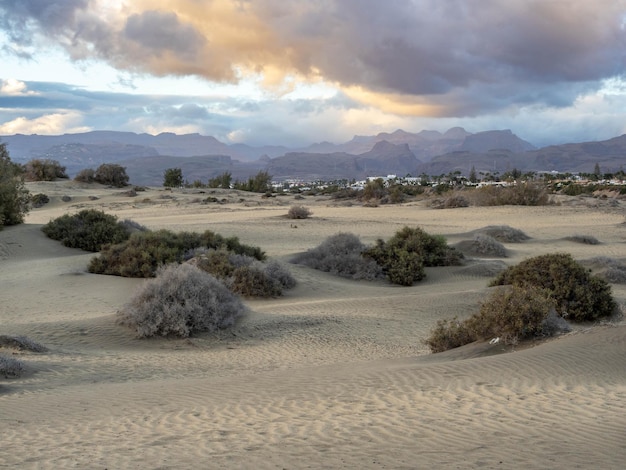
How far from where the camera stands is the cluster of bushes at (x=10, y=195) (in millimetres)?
25344

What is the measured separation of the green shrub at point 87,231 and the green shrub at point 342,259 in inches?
268

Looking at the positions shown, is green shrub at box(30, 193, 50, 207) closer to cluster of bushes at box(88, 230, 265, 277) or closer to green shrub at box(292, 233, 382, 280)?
cluster of bushes at box(88, 230, 265, 277)

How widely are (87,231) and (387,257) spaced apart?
10.8 metres

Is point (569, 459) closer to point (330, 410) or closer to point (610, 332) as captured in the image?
point (330, 410)

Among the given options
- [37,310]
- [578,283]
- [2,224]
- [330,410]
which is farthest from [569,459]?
[2,224]

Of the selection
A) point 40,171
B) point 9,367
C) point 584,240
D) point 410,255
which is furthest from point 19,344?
point 40,171

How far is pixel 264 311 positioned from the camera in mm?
15195

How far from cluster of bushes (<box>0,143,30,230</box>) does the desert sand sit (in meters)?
8.21

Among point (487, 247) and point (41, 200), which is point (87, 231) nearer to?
point (487, 247)

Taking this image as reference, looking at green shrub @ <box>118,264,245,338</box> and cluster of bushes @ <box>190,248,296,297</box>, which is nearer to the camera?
green shrub @ <box>118,264,245,338</box>

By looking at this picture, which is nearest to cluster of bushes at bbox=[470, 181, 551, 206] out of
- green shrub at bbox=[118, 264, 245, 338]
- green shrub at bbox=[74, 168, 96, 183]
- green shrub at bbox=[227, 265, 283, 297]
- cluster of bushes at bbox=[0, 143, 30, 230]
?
cluster of bushes at bbox=[0, 143, 30, 230]

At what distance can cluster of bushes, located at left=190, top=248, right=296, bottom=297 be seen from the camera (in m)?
17.1

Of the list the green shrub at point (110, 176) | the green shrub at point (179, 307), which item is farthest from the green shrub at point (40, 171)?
the green shrub at point (179, 307)

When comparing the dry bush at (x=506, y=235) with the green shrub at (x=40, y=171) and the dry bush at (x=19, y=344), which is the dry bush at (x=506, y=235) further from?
the green shrub at (x=40, y=171)
